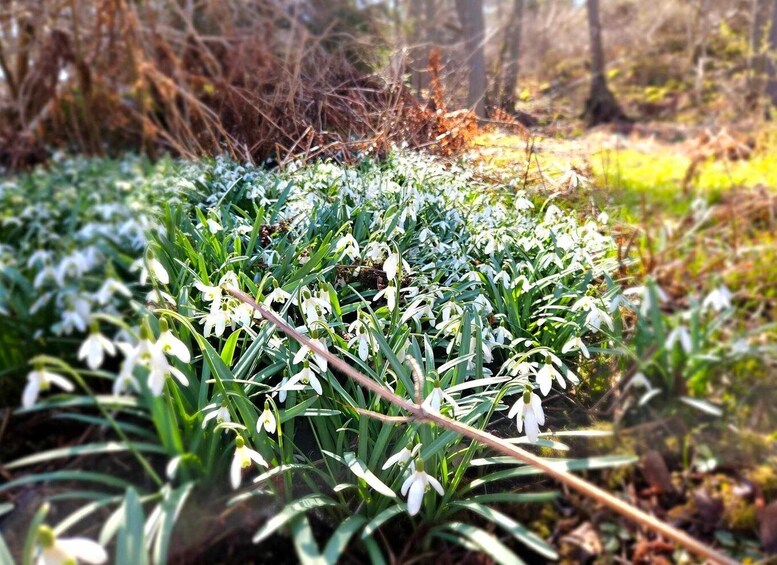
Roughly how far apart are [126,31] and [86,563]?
2.90 feet

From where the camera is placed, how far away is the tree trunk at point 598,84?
1109 millimetres

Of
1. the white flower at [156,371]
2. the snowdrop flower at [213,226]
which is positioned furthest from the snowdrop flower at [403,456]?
the snowdrop flower at [213,226]

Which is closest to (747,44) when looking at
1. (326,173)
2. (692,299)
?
(692,299)

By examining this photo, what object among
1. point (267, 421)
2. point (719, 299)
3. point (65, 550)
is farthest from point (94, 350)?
point (719, 299)

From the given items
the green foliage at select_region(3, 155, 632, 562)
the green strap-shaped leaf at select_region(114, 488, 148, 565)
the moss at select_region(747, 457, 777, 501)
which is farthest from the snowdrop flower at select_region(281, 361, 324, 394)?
the moss at select_region(747, 457, 777, 501)

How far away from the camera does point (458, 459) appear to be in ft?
4.16

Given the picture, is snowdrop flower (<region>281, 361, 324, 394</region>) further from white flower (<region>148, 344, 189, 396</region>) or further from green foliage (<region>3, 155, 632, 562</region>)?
white flower (<region>148, 344, 189, 396</region>)

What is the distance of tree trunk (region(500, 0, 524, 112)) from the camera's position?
1.29 metres

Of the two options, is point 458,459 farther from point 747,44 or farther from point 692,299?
point 747,44

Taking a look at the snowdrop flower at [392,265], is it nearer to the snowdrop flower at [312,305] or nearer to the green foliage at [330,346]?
the green foliage at [330,346]

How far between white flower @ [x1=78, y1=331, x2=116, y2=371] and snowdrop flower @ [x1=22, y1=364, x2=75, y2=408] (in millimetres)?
32

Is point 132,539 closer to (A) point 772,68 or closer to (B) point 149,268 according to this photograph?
(B) point 149,268

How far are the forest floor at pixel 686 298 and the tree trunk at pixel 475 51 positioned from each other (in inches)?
14.6

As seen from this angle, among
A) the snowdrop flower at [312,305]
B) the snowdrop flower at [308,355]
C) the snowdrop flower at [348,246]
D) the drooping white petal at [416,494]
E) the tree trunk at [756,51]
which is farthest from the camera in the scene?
the snowdrop flower at [348,246]
